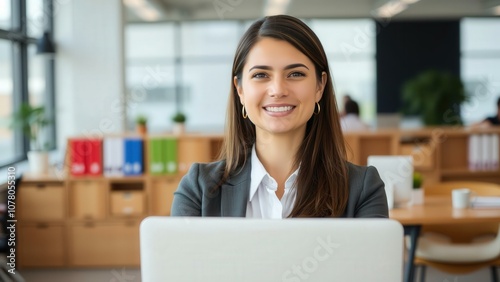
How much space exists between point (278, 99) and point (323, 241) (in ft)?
1.81

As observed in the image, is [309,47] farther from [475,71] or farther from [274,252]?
[475,71]

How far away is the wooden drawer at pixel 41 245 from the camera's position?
252 inches

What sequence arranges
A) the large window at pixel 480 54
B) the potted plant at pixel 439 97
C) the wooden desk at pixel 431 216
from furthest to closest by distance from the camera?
the large window at pixel 480 54, the potted plant at pixel 439 97, the wooden desk at pixel 431 216

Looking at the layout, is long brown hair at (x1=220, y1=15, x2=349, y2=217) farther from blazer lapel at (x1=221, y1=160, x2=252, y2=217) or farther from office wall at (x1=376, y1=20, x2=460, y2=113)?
office wall at (x1=376, y1=20, x2=460, y2=113)

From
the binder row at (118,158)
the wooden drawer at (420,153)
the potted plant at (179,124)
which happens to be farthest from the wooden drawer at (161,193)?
the wooden drawer at (420,153)

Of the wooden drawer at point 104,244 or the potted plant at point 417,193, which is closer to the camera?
→ the potted plant at point 417,193

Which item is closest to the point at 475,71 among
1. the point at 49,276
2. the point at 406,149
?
the point at 406,149

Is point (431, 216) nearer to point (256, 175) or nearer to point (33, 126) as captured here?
point (256, 175)

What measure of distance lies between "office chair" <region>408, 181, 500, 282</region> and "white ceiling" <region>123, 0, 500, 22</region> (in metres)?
10.2

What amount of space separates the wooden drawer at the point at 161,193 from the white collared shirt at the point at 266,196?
191 inches

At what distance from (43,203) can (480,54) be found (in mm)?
11257

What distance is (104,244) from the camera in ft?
21.1

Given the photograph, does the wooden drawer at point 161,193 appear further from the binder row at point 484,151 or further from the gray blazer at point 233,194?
the gray blazer at point 233,194

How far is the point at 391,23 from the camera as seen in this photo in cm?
1488
